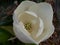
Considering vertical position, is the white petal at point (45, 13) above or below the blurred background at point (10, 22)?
above

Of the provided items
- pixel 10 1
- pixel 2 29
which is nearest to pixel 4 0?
pixel 10 1

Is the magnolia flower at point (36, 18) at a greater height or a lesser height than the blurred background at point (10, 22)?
greater

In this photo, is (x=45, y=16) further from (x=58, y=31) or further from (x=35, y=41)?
(x=58, y=31)

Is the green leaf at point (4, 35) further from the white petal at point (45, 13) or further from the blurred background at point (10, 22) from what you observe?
the white petal at point (45, 13)

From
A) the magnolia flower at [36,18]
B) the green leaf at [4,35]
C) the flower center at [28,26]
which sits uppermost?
the magnolia flower at [36,18]

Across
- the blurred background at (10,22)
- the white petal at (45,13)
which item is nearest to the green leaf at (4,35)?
the blurred background at (10,22)

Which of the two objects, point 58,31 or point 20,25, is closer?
point 20,25

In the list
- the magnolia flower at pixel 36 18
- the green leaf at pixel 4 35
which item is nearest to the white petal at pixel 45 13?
the magnolia flower at pixel 36 18

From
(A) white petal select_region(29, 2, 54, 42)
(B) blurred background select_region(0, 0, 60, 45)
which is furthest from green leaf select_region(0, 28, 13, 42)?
(A) white petal select_region(29, 2, 54, 42)

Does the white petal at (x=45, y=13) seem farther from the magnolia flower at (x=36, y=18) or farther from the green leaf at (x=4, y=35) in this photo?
the green leaf at (x=4, y=35)
